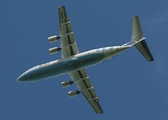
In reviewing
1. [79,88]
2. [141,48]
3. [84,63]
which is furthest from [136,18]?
[79,88]

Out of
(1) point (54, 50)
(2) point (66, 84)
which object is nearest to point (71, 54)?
(1) point (54, 50)

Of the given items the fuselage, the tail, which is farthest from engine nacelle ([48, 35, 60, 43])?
the tail

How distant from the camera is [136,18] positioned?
84.9 metres

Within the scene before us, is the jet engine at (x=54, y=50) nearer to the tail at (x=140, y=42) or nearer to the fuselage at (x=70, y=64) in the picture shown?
the fuselage at (x=70, y=64)

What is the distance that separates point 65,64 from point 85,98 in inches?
409

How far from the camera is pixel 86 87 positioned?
93.9m

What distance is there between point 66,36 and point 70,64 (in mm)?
4136

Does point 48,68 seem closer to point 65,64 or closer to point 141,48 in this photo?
point 65,64

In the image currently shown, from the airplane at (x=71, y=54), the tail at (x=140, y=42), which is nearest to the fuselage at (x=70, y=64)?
the airplane at (x=71, y=54)

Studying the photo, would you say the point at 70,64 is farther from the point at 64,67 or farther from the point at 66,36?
the point at 66,36

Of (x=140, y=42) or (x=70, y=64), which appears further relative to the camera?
(x=70, y=64)

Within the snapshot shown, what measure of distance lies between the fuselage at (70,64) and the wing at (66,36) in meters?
1.10

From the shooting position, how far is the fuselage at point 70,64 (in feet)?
277

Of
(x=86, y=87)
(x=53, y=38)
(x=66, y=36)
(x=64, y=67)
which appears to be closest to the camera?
(x=66, y=36)
